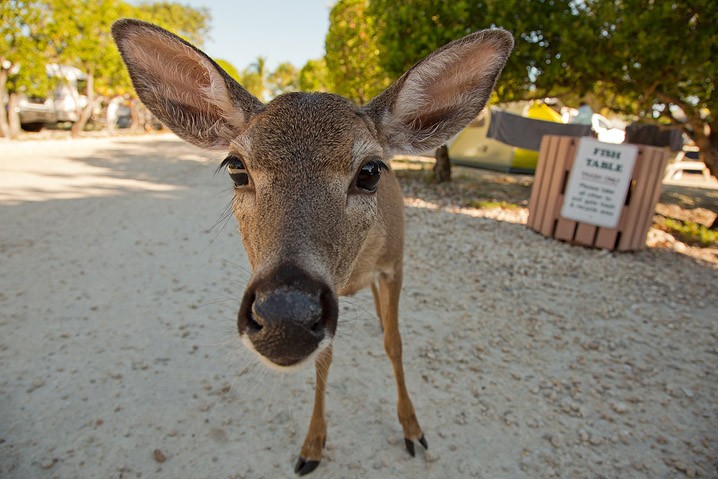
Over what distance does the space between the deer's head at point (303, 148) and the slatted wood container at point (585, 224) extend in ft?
18.1

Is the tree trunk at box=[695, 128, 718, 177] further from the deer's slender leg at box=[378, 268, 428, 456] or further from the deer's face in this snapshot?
the deer's face

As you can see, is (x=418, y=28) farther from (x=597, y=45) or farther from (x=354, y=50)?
(x=354, y=50)

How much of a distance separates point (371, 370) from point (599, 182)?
573 centimetres

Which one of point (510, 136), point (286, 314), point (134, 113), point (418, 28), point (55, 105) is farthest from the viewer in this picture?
point (134, 113)

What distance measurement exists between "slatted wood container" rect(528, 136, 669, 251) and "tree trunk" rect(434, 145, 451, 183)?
474 cm

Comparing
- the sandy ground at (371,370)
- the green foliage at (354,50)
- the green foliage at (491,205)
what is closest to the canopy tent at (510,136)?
the green foliage at (491,205)

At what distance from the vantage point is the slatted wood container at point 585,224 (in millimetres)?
7223

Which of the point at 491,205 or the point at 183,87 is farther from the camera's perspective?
the point at 491,205

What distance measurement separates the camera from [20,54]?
58.8 ft

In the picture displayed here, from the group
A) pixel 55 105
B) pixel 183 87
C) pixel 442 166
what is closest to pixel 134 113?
pixel 55 105

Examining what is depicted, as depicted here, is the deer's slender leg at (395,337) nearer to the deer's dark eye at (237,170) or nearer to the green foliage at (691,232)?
the deer's dark eye at (237,170)

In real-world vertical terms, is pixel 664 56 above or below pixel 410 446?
above

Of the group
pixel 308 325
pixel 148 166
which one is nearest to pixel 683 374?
pixel 308 325

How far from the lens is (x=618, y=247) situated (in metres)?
7.41
